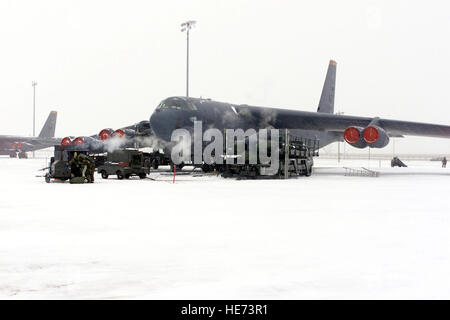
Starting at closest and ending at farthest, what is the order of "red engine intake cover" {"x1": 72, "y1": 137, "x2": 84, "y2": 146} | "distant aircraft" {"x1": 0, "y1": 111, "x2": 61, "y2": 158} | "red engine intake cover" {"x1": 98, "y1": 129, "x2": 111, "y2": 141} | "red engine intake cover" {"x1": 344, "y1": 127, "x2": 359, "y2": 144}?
"red engine intake cover" {"x1": 344, "y1": 127, "x2": 359, "y2": 144} < "red engine intake cover" {"x1": 98, "y1": 129, "x2": 111, "y2": 141} < "red engine intake cover" {"x1": 72, "y1": 137, "x2": 84, "y2": 146} < "distant aircraft" {"x1": 0, "y1": 111, "x2": 61, "y2": 158}

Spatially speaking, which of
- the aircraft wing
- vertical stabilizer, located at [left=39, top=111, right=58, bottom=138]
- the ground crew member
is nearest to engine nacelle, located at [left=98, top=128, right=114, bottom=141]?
the aircraft wing

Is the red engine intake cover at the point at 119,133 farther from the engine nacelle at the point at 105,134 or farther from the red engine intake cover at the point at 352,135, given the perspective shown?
the red engine intake cover at the point at 352,135

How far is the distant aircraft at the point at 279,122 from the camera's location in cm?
2727

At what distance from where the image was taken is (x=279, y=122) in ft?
108

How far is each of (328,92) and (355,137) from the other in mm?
13060

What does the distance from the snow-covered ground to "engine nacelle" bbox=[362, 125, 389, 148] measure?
15.6 meters

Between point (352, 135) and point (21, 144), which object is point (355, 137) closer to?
point (352, 135)

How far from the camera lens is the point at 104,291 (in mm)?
5262

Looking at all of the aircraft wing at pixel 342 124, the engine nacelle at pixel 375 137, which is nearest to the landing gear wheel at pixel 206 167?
the aircraft wing at pixel 342 124

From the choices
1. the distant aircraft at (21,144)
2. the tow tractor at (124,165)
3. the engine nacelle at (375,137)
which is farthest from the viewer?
the distant aircraft at (21,144)

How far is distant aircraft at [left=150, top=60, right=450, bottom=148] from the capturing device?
27.3 m

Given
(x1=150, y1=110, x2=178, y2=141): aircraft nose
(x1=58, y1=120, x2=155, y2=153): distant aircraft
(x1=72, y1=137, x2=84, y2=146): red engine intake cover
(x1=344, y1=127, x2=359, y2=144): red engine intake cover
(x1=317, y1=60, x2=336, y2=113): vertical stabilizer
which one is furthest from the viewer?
(x1=317, y1=60, x2=336, y2=113): vertical stabilizer

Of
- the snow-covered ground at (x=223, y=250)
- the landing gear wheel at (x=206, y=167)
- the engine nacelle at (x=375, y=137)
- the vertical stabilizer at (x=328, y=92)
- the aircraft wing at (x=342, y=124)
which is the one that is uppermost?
the vertical stabilizer at (x=328, y=92)

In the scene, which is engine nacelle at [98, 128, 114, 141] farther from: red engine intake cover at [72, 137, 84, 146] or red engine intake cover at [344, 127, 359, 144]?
red engine intake cover at [344, 127, 359, 144]
